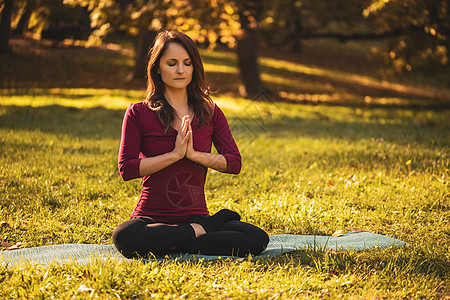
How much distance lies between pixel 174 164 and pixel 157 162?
0.24 m

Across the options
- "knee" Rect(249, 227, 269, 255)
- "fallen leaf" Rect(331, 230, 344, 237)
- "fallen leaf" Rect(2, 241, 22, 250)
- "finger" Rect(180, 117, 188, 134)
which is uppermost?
"finger" Rect(180, 117, 188, 134)

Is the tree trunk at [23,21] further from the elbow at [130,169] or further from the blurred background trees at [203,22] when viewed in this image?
the elbow at [130,169]

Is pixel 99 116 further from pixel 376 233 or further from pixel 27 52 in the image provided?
pixel 376 233

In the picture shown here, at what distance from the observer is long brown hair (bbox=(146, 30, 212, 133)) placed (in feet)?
12.1

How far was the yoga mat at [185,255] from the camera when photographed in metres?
3.59

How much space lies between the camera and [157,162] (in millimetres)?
3498

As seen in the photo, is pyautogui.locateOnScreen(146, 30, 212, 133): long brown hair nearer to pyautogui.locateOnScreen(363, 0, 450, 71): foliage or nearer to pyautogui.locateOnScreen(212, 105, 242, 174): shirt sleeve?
pyautogui.locateOnScreen(212, 105, 242, 174): shirt sleeve

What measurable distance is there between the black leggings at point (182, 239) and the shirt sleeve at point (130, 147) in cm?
37

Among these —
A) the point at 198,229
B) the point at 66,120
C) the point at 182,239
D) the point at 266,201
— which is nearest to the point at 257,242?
the point at 198,229

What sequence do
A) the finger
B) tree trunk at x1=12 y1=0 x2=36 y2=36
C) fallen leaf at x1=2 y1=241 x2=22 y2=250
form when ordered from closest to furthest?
the finger
fallen leaf at x1=2 y1=241 x2=22 y2=250
tree trunk at x1=12 y1=0 x2=36 y2=36

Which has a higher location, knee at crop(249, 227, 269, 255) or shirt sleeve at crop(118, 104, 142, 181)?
shirt sleeve at crop(118, 104, 142, 181)

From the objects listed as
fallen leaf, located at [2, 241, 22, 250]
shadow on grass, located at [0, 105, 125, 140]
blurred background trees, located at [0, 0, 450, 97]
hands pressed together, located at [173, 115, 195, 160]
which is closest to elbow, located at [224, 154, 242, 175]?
hands pressed together, located at [173, 115, 195, 160]

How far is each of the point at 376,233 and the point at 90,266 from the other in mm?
2641

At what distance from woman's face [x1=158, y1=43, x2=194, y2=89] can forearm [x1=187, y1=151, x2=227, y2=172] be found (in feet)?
1.91
